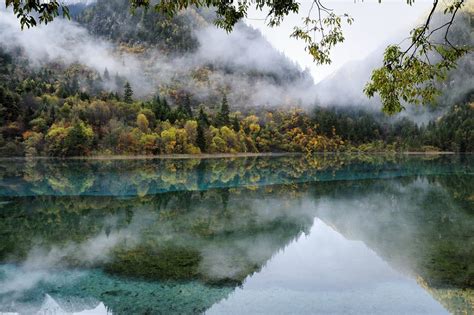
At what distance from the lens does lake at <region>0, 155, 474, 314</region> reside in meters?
10.1

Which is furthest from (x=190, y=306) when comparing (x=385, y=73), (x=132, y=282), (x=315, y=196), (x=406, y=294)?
(x=315, y=196)

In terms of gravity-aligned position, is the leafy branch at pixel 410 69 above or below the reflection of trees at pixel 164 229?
above

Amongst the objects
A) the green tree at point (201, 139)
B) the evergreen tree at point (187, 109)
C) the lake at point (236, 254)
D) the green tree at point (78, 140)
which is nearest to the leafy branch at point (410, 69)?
the lake at point (236, 254)

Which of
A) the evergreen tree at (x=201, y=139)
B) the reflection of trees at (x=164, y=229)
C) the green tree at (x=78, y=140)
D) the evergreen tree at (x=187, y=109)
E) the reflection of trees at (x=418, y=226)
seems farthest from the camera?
the evergreen tree at (x=187, y=109)

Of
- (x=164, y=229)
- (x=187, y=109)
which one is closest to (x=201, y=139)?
(x=187, y=109)

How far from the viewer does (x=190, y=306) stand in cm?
972

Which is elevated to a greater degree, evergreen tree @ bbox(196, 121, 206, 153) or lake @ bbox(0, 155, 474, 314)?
evergreen tree @ bbox(196, 121, 206, 153)

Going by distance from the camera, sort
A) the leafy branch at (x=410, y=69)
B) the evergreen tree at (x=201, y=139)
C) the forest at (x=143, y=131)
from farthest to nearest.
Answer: the evergreen tree at (x=201, y=139) → the forest at (x=143, y=131) → the leafy branch at (x=410, y=69)

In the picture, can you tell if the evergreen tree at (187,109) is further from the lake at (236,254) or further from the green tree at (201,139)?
the lake at (236,254)

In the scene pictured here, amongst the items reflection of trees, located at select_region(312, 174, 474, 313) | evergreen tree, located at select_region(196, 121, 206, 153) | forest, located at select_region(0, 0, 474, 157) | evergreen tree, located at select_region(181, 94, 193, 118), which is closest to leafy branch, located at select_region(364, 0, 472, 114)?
reflection of trees, located at select_region(312, 174, 474, 313)

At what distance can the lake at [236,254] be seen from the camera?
33.1ft

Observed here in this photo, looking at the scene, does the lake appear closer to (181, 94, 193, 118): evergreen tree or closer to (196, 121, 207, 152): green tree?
(196, 121, 207, 152): green tree

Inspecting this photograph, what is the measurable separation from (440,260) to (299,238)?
567 cm

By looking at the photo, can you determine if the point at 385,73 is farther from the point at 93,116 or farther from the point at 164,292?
the point at 93,116
